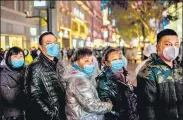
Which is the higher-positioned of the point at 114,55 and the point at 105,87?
the point at 114,55

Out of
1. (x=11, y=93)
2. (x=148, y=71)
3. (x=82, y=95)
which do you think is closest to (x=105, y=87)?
(x=82, y=95)

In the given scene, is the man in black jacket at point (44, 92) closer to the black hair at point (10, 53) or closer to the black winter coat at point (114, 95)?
the black winter coat at point (114, 95)

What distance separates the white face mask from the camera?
356 cm

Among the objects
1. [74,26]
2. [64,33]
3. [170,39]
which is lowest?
[170,39]

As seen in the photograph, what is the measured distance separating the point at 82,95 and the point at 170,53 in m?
0.98

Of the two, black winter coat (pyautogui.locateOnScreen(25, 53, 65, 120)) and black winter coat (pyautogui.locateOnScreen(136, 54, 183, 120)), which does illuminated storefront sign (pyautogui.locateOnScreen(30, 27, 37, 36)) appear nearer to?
black winter coat (pyautogui.locateOnScreen(25, 53, 65, 120))

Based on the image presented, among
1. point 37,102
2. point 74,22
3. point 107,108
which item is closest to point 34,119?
point 37,102

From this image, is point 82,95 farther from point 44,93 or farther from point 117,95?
point 44,93

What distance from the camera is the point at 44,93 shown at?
4.39 metres

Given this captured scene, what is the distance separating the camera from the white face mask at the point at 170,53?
356 cm

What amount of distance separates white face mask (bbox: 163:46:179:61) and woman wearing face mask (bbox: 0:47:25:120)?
93.9 inches

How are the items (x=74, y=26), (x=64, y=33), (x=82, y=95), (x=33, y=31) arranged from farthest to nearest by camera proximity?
1. (x=74, y=26)
2. (x=64, y=33)
3. (x=33, y=31)
4. (x=82, y=95)

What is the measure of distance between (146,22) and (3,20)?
44.4 ft

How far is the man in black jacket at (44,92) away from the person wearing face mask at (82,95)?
381 millimetres
